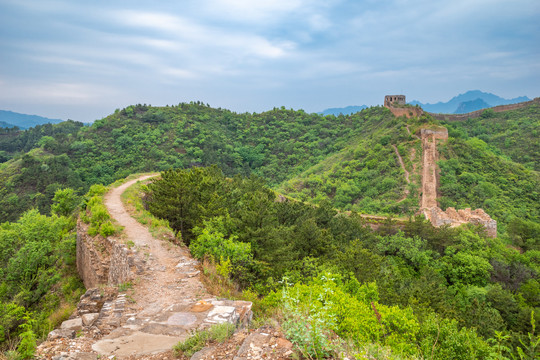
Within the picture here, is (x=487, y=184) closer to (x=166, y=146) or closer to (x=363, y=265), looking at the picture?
(x=363, y=265)

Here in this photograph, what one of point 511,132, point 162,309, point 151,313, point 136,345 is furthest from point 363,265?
point 511,132

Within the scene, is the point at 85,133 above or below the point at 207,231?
above

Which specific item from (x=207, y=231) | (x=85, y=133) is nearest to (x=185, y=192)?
(x=207, y=231)

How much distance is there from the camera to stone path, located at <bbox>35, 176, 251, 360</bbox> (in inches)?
213

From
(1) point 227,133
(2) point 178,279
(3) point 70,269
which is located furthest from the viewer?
(1) point 227,133

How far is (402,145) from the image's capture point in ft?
131

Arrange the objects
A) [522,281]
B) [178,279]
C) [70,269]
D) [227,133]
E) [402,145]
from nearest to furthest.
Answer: [178,279] < [70,269] < [522,281] < [402,145] < [227,133]

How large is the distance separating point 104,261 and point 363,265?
11.5 metres

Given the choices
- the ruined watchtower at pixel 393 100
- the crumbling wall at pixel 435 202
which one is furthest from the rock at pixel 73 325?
the ruined watchtower at pixel 393 100

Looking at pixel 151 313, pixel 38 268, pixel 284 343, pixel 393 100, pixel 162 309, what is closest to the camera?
pixel 284 343

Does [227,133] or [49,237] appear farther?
[227,133]

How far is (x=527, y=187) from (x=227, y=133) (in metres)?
57.6

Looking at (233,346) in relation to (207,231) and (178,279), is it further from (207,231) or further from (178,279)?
(207,231)

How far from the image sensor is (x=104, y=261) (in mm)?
11523
